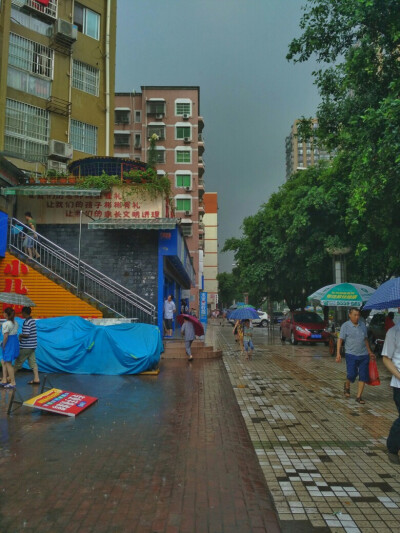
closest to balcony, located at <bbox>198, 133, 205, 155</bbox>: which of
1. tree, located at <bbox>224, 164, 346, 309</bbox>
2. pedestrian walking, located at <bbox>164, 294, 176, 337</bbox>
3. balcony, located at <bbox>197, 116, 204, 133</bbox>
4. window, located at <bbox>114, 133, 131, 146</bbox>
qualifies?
balcony, located at <bbox>197, 116, 204, 133</bbox>

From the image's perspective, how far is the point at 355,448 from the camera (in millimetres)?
5535

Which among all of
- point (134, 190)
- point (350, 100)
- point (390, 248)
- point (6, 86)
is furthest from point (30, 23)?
point (390, 248)

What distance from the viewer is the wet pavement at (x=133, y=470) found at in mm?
3584

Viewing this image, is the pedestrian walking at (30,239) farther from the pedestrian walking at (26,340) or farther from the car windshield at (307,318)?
the car windshield at (307,318)

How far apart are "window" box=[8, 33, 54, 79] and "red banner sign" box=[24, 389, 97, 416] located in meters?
Answer: 20.3

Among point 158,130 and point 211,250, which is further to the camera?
point 211,250

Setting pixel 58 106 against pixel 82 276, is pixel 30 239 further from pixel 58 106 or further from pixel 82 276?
pixel 58 106

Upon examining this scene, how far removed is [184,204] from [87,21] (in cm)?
2510

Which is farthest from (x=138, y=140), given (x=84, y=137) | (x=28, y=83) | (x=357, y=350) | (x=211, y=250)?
(x=357, y=350)

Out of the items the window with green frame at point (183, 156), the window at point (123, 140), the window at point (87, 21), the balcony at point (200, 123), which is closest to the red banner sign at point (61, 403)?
the window at point (87, 21)

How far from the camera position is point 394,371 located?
202 inches

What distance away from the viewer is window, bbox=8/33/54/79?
890 inches

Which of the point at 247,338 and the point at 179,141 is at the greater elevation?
the point at 179,141

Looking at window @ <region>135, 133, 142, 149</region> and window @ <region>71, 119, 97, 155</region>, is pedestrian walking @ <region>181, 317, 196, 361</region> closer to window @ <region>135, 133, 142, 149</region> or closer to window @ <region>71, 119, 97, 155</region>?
window @ <region>71, 119, 97, 155</region>
